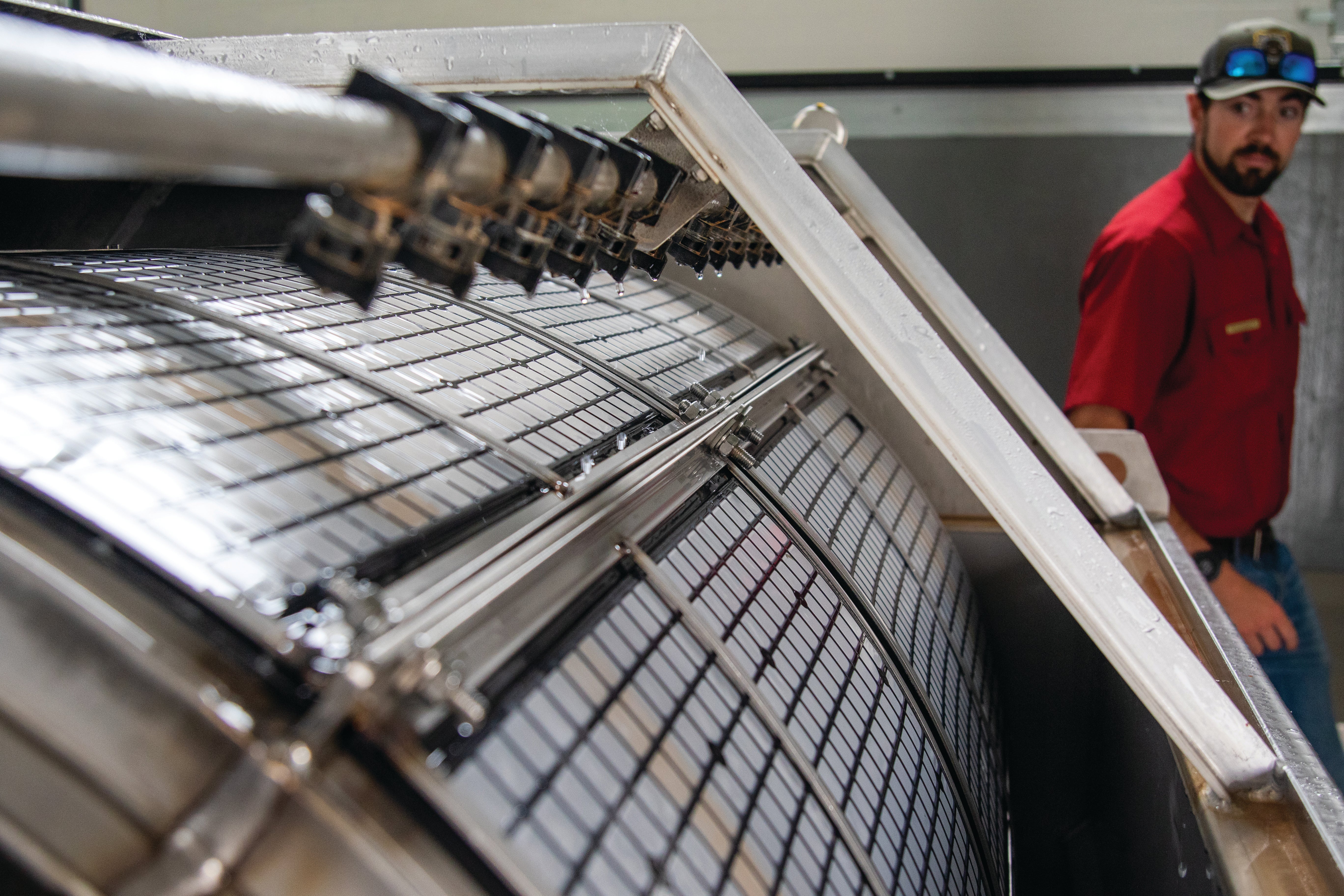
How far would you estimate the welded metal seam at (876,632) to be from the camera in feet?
4.91

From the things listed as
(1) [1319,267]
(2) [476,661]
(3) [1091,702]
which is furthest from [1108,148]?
(2) [476,661]

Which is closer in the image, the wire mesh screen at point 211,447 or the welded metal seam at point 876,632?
the wire mesh screen at point 211,447

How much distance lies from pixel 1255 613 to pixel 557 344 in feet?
7.05

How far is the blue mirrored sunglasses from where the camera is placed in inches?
109

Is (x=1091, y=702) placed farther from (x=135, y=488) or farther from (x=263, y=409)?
(x=135, y=488)

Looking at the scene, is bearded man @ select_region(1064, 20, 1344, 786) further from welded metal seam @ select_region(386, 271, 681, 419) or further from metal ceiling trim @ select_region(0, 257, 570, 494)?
metal ceiling trim @ select_region(0, 257, 570, 494)

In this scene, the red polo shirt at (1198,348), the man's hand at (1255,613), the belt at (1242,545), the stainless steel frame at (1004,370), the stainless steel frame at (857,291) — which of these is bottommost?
the stainless steel frame at (857,291)

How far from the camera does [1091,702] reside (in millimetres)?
2035

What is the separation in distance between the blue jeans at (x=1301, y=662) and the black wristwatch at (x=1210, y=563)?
0.08 metres

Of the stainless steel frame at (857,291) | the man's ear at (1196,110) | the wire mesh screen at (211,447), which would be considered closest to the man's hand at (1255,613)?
the man's ear at (1196,110)

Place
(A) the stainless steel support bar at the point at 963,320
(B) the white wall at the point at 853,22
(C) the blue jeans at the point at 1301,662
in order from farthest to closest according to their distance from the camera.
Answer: (B) the white wall at the point at 853,22
(C) the blue jeans at the point at 1301,662
(A) the stainless steel support bar at the point at 963,320

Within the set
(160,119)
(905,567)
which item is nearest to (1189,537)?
Answer: (905,567)

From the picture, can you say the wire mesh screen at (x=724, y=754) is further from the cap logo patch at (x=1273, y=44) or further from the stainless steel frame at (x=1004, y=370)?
the cap logo patch at (x=1273, y=44)

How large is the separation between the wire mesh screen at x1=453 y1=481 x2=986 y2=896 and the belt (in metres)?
1.72
